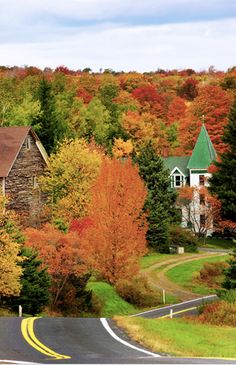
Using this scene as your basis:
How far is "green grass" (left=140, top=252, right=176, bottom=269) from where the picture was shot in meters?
67.9

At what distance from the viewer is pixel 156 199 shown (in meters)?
73.8

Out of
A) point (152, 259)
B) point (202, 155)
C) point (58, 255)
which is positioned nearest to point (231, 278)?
point (58, 255)

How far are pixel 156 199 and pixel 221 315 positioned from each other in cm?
4358

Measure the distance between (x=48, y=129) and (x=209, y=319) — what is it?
176 ft

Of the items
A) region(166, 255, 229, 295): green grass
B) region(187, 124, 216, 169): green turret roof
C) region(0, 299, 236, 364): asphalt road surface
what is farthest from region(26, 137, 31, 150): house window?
region(0, 299, 236, 364): asphalt road surface

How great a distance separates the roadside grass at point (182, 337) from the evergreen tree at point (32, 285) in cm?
1666

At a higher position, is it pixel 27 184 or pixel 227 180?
pixel 227 180

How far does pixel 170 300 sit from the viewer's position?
187 feet

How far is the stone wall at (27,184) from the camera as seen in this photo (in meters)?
64.2

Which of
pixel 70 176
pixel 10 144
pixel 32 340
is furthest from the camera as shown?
pixel 70 176

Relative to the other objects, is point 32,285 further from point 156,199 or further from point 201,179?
point 201,179

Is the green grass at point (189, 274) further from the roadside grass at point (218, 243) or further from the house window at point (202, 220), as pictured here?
the house window at point (202, 220)

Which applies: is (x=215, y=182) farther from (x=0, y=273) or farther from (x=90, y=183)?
(x=0, y=273)

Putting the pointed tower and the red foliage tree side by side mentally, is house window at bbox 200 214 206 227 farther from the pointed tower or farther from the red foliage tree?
the red foliage tree
